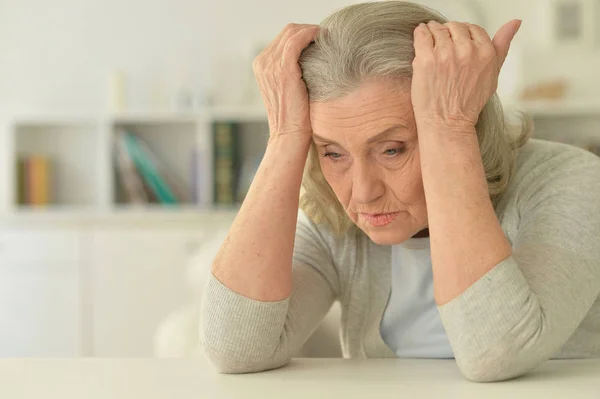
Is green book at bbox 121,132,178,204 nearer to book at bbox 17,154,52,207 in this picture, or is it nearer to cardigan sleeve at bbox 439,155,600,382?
book at bbox 17,154,52,207

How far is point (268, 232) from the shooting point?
1.19 meters

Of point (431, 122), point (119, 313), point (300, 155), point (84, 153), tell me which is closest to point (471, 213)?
point (431, 122)

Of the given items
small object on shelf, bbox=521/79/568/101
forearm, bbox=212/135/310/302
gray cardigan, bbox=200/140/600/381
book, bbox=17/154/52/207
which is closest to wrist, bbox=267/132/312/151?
forearm, bbox=212/135/310/302

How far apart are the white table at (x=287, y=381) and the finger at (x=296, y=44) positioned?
1.37ft

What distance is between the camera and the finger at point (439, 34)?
110 centimetres

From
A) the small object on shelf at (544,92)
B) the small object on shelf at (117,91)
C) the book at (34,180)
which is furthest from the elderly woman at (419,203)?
the book at (34,180)

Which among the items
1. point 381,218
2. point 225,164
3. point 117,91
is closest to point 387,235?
point 381,218

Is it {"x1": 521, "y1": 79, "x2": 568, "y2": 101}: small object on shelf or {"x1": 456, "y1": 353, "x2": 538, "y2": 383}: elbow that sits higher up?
{"x1": 521, "y1": 79, "x2": 568, "y2": 101}: small object on shelf

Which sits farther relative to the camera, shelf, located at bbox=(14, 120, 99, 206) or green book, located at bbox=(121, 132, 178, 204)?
shelf, located at bbox=(14, 120, 99, 206)

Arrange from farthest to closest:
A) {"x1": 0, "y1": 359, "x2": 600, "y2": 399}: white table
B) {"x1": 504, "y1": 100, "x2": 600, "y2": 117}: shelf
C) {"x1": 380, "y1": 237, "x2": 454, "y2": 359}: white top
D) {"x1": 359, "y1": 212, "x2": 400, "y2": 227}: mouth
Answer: {"x1": 504, "y1": 100, "x2": 600, "y2": 117}: shelf
{"x1": 380, "y1": 237, "x2": 454, "y2": 359}: white top
{"x1": 359, "y1": 212, "x2": 400, "y2": 227}: mouth
{"x1": 0, "y1": 359, "x2": 600, "y2": 399}: white table

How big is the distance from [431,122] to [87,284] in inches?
120

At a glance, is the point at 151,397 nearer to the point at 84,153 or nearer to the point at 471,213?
the point at 471,213

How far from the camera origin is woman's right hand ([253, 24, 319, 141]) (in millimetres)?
1203

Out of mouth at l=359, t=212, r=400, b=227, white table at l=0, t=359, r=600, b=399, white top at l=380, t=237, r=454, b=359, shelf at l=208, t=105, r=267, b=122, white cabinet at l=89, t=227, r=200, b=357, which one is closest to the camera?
white table at l=0, t=359, r=600, b=399
